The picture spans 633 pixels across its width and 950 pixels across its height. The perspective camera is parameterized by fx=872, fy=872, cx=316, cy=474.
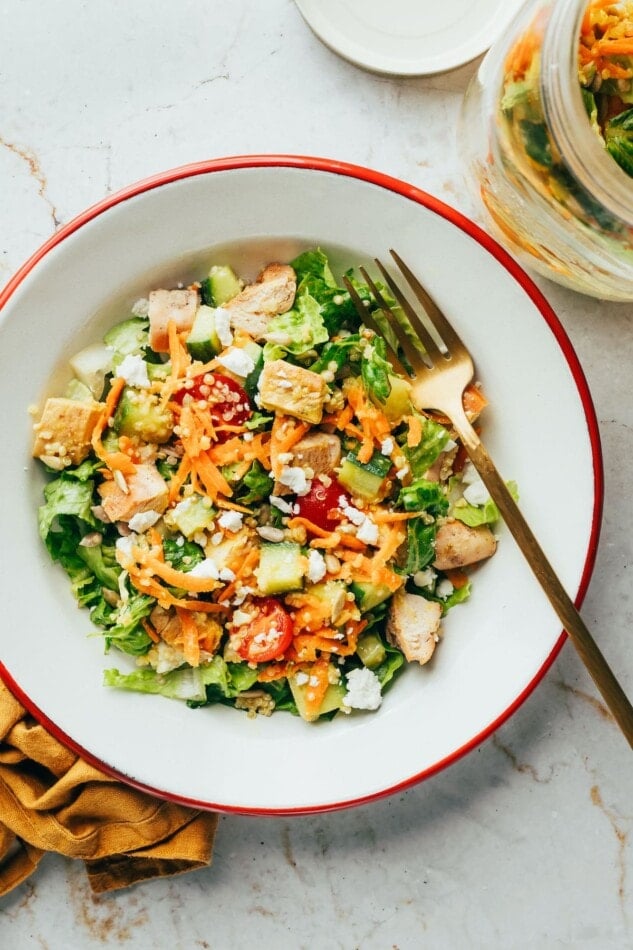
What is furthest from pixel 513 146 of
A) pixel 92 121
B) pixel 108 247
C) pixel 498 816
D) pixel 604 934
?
pixel 604 934

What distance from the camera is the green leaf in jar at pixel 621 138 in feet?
5.94

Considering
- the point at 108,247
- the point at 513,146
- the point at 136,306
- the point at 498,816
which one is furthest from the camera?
the point at 498,816

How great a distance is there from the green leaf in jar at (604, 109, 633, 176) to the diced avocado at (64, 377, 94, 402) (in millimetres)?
1255

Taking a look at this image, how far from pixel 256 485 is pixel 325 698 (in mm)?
542

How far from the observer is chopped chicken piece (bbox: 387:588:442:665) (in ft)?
6.69

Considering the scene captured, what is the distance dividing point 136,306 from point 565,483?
106cm

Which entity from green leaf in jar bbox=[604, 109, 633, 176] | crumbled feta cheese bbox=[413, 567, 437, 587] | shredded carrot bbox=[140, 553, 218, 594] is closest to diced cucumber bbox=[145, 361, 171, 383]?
shredded carrot bbox=[140, 553, 218, 594]

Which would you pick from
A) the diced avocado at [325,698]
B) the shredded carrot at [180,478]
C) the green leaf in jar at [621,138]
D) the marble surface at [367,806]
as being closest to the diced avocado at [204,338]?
the shredded carrot at [180,478]

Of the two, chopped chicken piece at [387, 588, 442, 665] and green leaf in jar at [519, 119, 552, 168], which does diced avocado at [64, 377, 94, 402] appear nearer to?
chopped chicken piece at [387, 588, 442, 665]

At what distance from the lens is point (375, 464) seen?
1964mm

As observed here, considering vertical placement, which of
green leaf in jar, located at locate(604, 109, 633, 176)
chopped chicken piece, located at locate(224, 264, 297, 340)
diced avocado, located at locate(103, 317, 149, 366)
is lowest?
diced avocado, located at locate(103, 317, 149, 366)

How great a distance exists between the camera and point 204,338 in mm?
1981

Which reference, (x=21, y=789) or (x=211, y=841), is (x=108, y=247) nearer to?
(x=21, y=789)

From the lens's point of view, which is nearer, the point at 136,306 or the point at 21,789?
the point at 136,306
